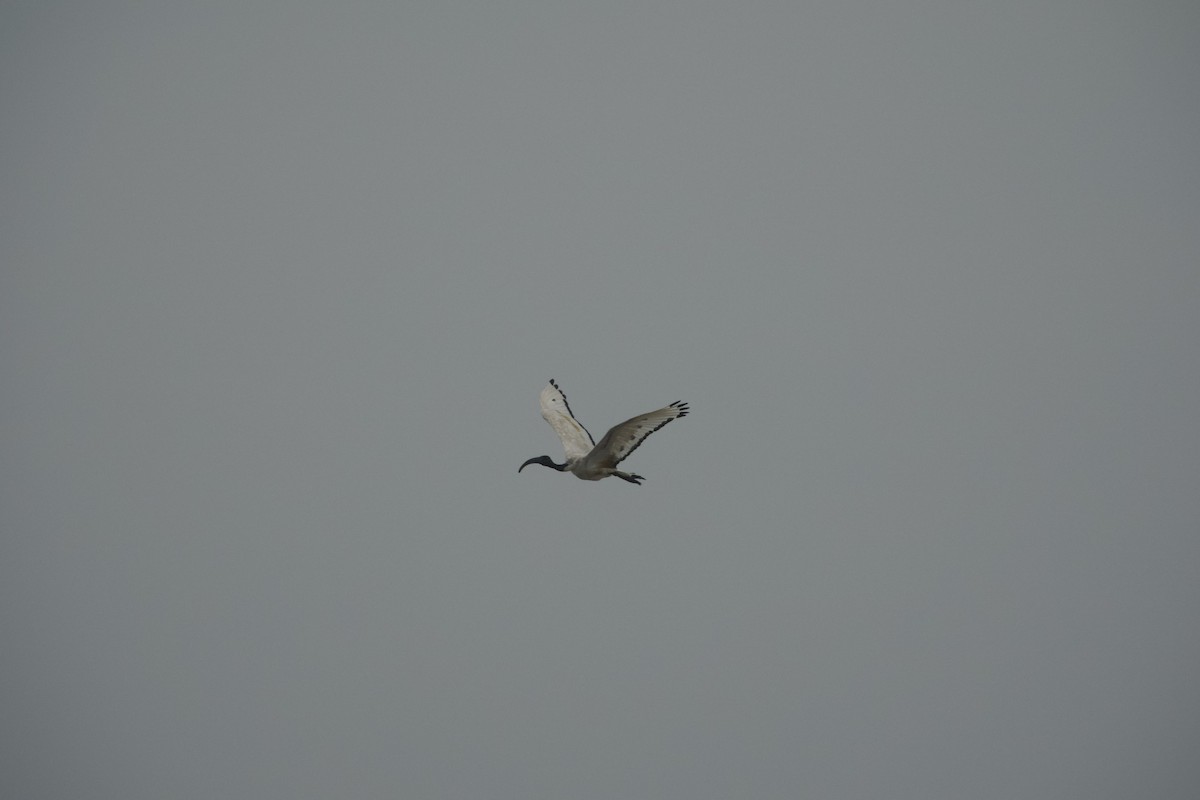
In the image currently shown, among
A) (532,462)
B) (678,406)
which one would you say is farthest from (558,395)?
(678,406)

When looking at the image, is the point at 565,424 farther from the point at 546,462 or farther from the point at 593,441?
the point at 546,462

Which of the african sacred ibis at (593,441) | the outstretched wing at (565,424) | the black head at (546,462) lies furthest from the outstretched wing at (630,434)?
the outstretched wing at (565,424)

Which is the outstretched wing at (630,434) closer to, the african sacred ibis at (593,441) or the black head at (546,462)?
the african sacred ibis at (593,441)

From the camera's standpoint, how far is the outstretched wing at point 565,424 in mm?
39594

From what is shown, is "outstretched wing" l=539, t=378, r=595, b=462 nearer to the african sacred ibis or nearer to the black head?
the african sacred ibis

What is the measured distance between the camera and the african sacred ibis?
3469 cm

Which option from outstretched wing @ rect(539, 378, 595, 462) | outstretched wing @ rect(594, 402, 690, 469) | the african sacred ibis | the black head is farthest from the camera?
outstretched wing @ rect(539, 378, 595, 462)

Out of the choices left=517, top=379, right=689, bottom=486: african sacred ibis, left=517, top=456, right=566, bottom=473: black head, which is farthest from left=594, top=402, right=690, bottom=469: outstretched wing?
left=517, top=456, right=566, bottom=473: black head

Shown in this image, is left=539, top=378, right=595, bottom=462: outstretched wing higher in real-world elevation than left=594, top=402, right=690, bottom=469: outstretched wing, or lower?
higher

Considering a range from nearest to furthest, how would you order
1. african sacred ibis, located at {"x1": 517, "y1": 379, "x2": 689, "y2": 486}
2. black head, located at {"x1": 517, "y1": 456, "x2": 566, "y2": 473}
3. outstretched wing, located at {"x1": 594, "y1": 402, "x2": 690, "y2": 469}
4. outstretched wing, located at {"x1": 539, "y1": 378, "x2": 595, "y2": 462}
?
1. outstretched wing, located at {"x1": 594, "y1": 402, "x2": 690, "y2": 469}
2. african sacred ibis, located at {"x1": 517, "y1": 379, "x2": 689, "y2": 486}
3. black head, located at {"x1": 517, "y1": 456, "x2": 566, "y2": 473}
4. outstretched wing, located at {"x1": 539, "y1": 378, "x2": 595, "y2": 462}

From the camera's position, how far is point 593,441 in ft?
132

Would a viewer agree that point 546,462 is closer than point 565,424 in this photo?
Yes

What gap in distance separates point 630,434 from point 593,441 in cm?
505

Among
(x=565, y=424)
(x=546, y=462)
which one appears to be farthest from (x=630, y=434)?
(x=565, y=424)
